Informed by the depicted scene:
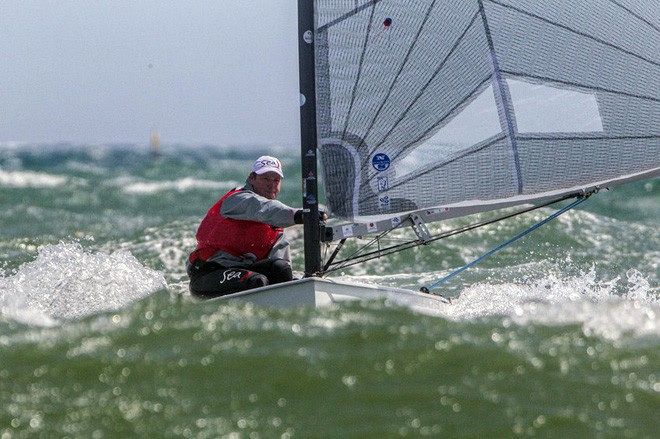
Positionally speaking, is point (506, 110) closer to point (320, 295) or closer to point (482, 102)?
point (482, 102)

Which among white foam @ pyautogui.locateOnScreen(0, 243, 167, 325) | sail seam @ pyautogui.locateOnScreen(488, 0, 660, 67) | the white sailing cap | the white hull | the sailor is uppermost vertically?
sail seam @ pyautogui.locateOnScreen(488, 0, 660, 67)

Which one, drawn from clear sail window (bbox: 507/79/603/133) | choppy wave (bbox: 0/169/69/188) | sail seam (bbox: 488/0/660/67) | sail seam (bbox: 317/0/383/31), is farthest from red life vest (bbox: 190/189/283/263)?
choppy wave (bbox: 0/169/69/188)

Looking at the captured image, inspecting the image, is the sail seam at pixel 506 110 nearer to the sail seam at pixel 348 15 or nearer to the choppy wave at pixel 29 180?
the sail seam at pixel 348 15

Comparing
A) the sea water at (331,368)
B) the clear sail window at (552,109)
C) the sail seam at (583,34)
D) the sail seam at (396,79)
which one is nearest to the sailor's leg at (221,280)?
the sea water at (331,368)

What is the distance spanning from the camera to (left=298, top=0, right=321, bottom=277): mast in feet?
15.4

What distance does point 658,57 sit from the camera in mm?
4898

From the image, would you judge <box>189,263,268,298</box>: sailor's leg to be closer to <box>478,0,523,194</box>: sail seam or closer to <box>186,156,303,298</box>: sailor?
<box>186,156,303,298</box>: sailor

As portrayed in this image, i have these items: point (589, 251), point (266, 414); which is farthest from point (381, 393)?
point (589, 251)

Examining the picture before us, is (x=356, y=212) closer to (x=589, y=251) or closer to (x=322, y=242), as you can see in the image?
(x=322, y=242)

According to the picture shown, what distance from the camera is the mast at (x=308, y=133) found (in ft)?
15.4

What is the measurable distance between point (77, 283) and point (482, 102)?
8.06ft

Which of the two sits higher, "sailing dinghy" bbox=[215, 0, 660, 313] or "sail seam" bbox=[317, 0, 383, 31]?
"sail seam" bbox=[317, 0, 383, 31]

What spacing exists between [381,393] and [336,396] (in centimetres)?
14

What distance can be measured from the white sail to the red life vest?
0.36 meters
